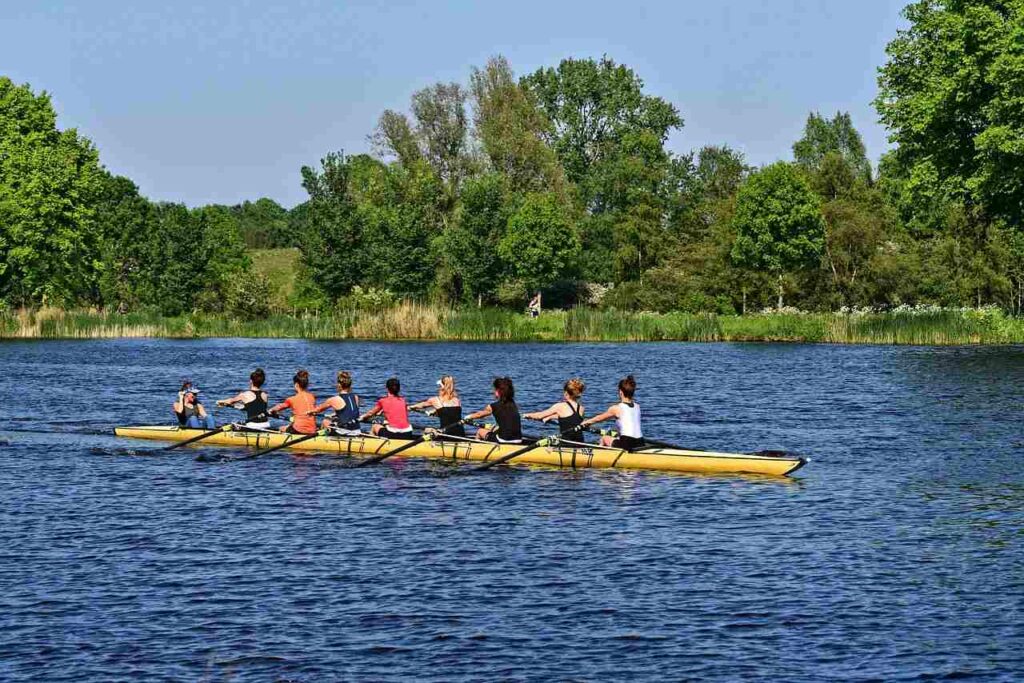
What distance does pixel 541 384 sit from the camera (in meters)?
51.6

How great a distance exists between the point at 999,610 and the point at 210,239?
109 m

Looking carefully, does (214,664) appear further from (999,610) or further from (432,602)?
(999,610)

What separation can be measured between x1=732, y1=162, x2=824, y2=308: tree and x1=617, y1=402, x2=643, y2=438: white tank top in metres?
68.5

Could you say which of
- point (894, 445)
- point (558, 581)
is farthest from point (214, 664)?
point (894, 445)

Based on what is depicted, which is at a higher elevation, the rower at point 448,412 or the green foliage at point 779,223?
the green foliage at point 779,223

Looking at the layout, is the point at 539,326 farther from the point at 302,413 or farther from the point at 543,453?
the point at 543,453

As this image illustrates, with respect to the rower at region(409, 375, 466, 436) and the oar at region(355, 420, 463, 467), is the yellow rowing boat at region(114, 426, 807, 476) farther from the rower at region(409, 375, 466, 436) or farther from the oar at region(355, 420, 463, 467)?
the rower at region(409, 375, 466, 436)

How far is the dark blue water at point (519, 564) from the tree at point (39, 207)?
5411cm

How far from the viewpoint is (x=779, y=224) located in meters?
95.8

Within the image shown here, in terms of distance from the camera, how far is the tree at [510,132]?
10944cm

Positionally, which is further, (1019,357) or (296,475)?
(1019,357)

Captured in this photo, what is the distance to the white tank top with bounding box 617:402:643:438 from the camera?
27.6m

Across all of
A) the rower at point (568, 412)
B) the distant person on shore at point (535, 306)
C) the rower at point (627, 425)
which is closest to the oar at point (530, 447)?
the rower at point (568, 412)

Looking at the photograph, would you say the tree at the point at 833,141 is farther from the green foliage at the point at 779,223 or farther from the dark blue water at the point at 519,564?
the dark blue water at the point at 519,564
